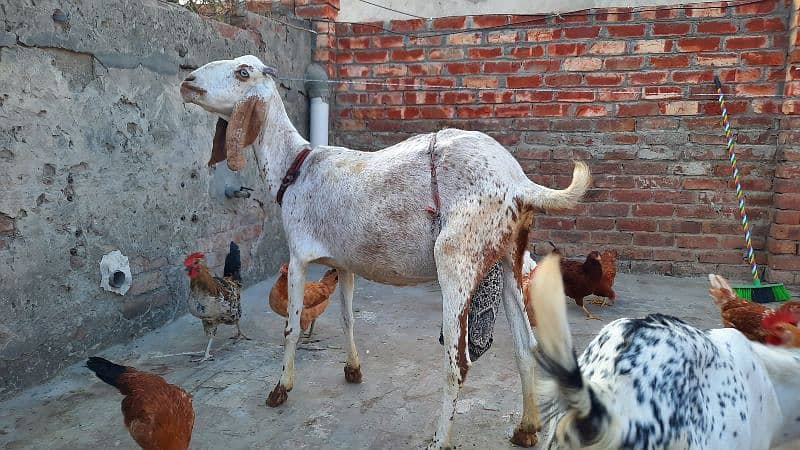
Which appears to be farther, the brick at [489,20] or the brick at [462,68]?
the brick at [462,68]

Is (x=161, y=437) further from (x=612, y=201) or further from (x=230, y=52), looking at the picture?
(x=612, y=201)

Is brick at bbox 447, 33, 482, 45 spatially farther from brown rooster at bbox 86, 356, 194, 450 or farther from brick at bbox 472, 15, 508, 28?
brown rooster at bbox 86, 356, 194, 450

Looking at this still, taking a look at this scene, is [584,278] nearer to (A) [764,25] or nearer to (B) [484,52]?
(B) [484,52]

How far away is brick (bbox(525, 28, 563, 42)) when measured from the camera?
18.8 ft

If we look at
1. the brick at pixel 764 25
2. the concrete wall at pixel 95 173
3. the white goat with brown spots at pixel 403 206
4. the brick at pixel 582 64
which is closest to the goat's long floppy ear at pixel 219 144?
the white goat with brown spots at pixel 403 206

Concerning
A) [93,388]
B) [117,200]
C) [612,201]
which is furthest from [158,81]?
[612,201]

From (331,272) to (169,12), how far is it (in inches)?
90.8

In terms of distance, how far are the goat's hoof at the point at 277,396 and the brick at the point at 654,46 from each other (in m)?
4.78

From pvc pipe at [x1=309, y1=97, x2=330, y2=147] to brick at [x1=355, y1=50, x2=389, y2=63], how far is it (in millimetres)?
728

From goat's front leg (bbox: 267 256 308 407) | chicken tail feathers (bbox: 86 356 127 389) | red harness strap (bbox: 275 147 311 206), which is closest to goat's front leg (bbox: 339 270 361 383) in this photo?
goat's front leg (bbox: 267 256 308 407)

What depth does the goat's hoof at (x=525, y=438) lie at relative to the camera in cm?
266

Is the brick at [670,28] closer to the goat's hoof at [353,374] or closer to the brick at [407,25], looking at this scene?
the brick at [407,25]

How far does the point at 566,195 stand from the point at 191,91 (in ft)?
6.86

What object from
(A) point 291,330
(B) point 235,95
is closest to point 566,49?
(B) point 235,95
